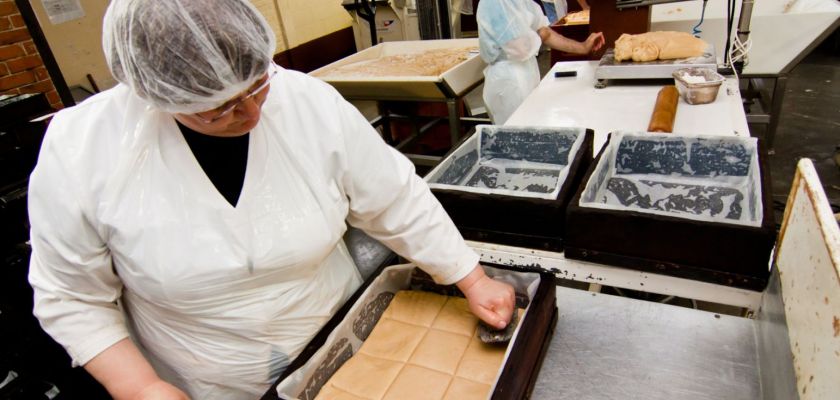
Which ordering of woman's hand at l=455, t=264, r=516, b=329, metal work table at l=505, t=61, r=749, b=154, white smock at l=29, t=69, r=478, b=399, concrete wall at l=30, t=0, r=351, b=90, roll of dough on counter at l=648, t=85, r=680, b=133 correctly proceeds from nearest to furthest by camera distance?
white smock at l=29, t=69, r=478, b=399 < woman's hand at l=455, t=264, r=516, b=329 < roll of dough on counter at l=648, t=85, r=680, b=133 < metal work table at l=505, t=61, r=749, b=154 < concrete wall at l=30, t=0, r=351, b=90

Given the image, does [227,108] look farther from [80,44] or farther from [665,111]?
[80,44]

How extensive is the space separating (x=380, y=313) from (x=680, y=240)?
2.32 feet

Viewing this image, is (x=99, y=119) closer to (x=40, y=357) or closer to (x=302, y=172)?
(x=302, y=172)

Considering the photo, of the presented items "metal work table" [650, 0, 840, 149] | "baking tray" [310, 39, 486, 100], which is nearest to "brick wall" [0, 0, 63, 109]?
"baking tray" [310, 39, 486, 100]

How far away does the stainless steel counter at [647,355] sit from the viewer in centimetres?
91

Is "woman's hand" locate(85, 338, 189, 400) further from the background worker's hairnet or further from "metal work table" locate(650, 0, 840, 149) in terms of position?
"metal work table" locate(650, 0, 840, 149)

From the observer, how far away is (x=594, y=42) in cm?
283

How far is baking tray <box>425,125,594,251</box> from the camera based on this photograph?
4.18ft

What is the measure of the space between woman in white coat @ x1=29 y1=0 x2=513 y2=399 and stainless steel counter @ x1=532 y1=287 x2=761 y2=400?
17 cm

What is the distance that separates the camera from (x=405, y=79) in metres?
3.15

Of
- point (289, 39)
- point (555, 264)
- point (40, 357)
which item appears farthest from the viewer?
point (289, 39)

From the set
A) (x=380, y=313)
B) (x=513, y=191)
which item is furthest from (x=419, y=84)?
(x=380, y=313)

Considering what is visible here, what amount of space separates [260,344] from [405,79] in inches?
95.3

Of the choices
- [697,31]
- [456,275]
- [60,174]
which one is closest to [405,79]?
[697,31]
